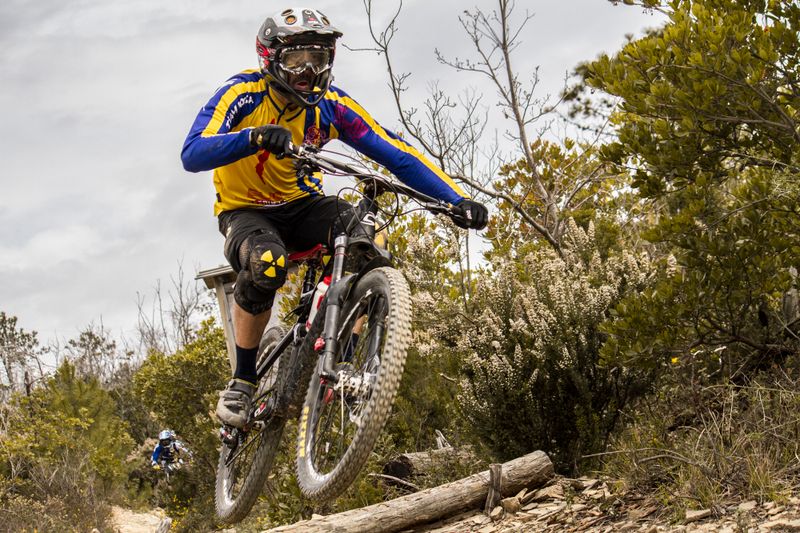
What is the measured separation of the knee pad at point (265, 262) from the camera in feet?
15.9

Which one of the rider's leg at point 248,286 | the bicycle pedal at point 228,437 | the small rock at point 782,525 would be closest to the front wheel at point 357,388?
the rider's leg at point 248,286

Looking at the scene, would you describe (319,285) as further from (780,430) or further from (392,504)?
(780,430)

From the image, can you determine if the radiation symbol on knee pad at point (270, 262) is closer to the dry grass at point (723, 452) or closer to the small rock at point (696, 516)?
the dry grass at point (723, 452)

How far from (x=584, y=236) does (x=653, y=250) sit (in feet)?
8.60

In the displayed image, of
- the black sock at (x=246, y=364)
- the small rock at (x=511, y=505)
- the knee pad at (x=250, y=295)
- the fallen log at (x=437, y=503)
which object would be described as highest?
the knee pad at (x=250, y=295)

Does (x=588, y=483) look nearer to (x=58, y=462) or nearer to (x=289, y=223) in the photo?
(x=289, y=223)

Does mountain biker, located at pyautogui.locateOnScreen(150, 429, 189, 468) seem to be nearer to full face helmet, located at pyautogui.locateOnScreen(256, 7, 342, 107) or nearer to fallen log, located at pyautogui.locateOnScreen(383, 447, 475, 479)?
fallen log, located at pyautogui.locateOnScreen(383, 447, 475, 479)

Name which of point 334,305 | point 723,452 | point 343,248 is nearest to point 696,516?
point 723,452

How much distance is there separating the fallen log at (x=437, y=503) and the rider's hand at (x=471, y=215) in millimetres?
2187

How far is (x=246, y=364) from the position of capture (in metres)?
5.36

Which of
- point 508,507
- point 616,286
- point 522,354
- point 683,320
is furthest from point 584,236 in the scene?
point 508,507

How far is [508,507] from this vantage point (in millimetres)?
6219

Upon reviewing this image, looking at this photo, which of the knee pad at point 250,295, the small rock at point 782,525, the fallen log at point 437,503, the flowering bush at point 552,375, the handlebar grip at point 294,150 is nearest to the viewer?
the small rock at point 782,525

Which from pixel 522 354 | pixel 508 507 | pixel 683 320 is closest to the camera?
pixel 683 320
